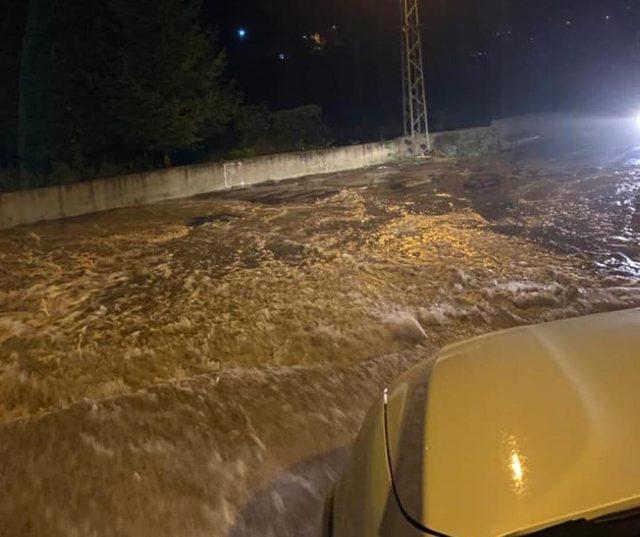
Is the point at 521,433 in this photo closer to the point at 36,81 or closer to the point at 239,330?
the point at 239,330

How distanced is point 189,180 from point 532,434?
15.6 meters

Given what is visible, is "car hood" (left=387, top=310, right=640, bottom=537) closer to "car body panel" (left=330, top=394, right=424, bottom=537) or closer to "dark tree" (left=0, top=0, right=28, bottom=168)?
"car body panel" (left=330, top=394, right=424, bottom=537)

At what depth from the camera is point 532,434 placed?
168cm

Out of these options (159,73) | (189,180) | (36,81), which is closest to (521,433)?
(189,180)

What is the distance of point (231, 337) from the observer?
5707mm

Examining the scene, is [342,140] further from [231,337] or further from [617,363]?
[617,363]

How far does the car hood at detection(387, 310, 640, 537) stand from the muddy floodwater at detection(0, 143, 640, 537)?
4.68 feet

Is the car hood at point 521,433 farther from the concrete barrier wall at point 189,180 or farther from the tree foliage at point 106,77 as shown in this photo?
the tree foliage at point 106,77

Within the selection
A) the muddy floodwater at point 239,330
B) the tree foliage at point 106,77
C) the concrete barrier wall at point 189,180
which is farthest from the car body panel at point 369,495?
the tree foliage at point 106,77

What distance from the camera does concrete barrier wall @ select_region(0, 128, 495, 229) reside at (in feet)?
42.9

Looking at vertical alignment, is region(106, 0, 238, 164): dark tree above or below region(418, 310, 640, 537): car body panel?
above

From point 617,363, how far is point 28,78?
1784 centimetres

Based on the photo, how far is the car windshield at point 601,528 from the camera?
1358mm

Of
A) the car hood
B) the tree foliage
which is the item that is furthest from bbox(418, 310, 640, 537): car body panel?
the tree foliage
